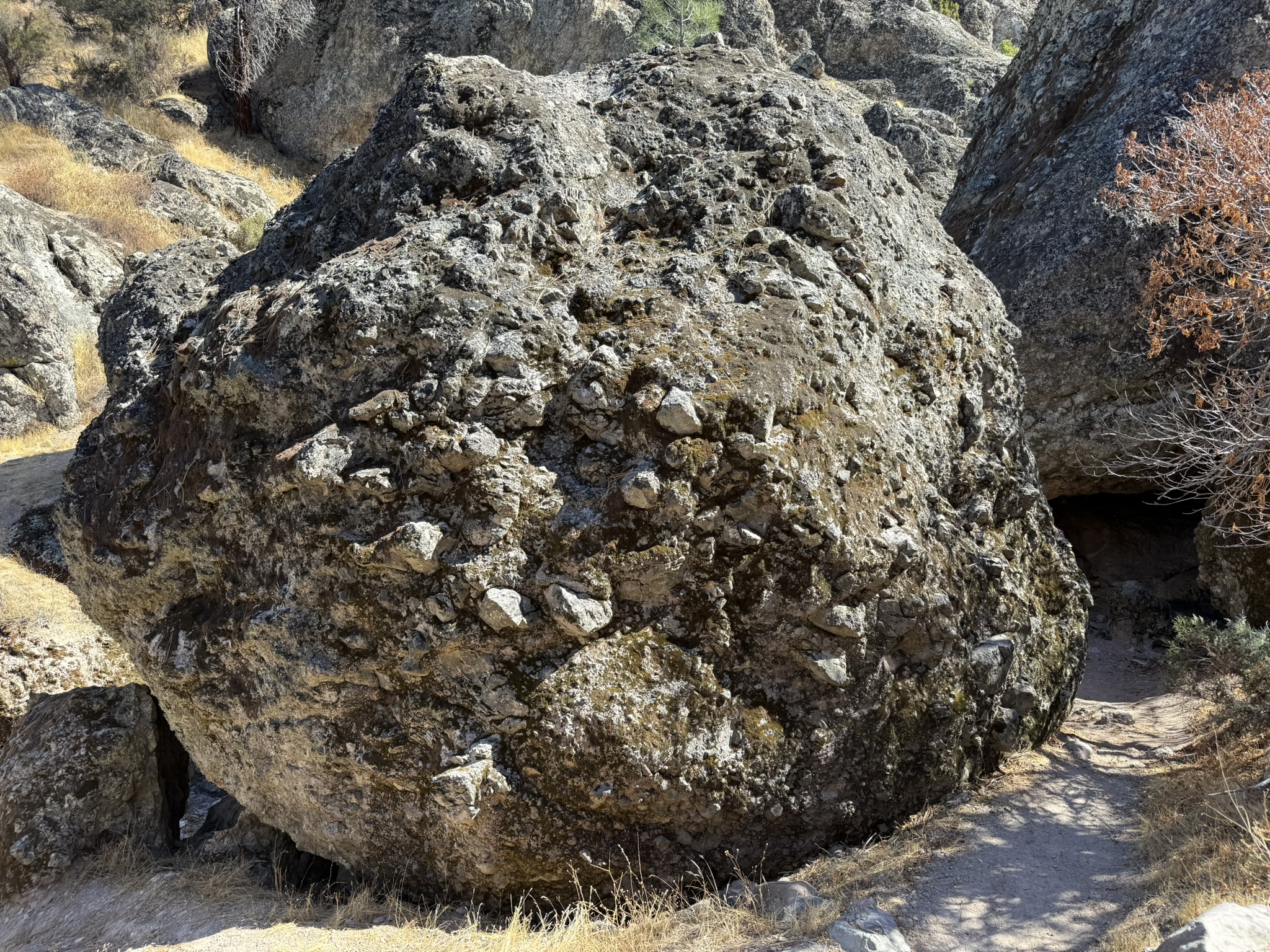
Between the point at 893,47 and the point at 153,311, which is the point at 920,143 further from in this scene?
the point at 153,311

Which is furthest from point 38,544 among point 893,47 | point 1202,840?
point 893,47

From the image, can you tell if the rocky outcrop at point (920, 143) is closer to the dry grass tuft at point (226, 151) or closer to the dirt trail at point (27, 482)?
the dry grass tuft at point (226, 151)

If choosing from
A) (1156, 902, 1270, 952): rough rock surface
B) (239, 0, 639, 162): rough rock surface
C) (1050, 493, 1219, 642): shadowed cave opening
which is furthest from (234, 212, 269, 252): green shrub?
(1156, 902, 1270, 952): rough rock surface

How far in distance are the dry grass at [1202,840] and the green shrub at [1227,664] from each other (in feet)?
0.99

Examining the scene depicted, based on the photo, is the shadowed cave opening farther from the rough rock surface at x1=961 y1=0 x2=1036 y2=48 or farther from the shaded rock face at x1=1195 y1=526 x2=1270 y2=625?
the rough rock surface at x1=961 y1=0 x2=1036 y2=48

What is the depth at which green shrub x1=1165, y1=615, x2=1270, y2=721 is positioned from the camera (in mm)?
4914

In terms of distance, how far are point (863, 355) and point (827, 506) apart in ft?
2.92

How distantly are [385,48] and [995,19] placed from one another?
18.1 metres

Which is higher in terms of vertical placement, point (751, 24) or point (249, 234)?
point (751, 24)

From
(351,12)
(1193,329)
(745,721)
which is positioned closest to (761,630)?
(745,721)

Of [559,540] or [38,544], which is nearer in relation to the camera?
[559,540]

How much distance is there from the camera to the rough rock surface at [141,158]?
1434cm

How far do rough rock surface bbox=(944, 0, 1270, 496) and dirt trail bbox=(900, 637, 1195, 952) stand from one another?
8.26 feet

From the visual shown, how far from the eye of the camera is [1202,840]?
366 centimetres
